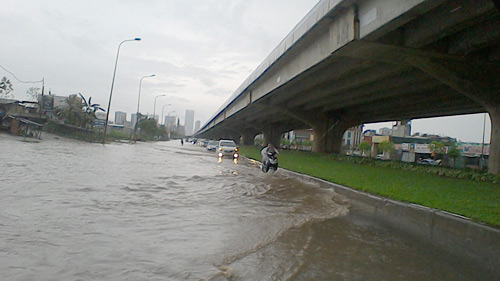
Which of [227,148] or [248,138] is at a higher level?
[248,138]

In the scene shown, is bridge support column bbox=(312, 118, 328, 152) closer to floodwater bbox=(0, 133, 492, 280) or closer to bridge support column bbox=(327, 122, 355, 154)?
bridge support column bbox=(327, 122, 355, 154)

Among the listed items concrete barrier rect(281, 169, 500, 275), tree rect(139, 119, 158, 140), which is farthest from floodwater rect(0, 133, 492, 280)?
tree rect(139, 119, 158, 140)

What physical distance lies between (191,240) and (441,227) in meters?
4.27

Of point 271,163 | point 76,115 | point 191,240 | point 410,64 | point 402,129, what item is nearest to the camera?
point 191,240

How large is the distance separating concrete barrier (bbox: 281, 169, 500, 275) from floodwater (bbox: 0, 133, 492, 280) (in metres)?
0.32

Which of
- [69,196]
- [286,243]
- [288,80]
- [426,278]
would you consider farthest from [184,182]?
Answer: [288,80]

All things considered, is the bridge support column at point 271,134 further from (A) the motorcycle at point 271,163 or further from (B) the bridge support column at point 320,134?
(A) the motorcycle at point 271,163

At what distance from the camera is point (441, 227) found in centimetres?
622

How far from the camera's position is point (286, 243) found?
5285 mm

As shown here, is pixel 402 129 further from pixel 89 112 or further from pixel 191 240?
pixel 191 240

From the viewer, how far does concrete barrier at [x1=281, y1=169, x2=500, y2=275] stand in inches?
199

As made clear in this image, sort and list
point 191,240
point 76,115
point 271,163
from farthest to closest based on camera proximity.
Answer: point 76,115 < point 271,163 < point 191,240

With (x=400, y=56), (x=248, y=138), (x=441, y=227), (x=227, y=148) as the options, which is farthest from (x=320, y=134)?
(x=248, y=138)

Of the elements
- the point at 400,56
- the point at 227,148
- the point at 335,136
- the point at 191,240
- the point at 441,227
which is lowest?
the point at 191,240
